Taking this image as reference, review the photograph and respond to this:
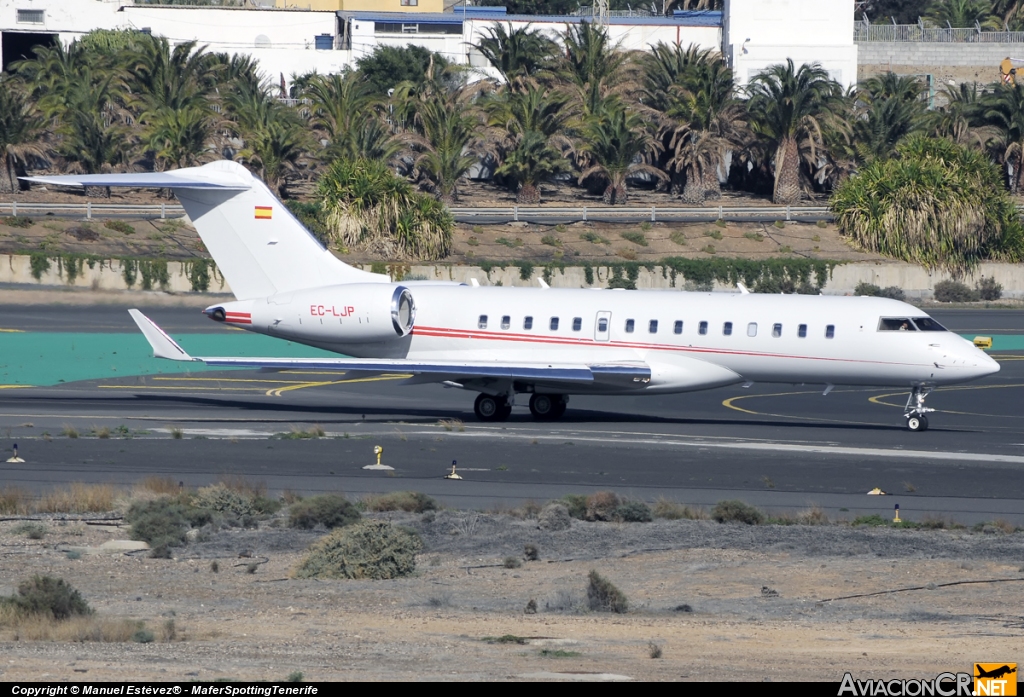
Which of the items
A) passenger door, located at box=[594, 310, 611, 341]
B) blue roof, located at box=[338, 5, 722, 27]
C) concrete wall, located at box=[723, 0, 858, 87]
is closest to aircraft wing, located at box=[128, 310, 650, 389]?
passenger door, located at box=[594, 310, 611, 341]

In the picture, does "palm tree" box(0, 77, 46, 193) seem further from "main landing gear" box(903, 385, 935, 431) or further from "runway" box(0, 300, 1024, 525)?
"main landing gear" box(903, 385, 935, 431)

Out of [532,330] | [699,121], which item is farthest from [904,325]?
[699,121]

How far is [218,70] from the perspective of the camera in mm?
73062

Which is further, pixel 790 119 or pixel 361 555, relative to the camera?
pixel 790 119

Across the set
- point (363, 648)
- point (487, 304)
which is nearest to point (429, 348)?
point (487, 304)

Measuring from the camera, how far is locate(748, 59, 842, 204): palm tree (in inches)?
2724

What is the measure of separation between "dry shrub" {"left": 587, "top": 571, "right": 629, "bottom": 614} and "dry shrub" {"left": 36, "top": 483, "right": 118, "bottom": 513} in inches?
333

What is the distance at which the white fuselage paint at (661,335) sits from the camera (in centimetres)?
2881

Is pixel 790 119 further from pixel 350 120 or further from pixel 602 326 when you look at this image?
pixel 602 326

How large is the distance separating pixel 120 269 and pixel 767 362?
28.8 metres

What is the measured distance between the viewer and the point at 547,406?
31594mm

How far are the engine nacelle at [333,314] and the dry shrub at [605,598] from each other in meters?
16.7

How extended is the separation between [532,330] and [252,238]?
667cm

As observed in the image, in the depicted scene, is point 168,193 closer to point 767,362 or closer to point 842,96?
point 842,96
